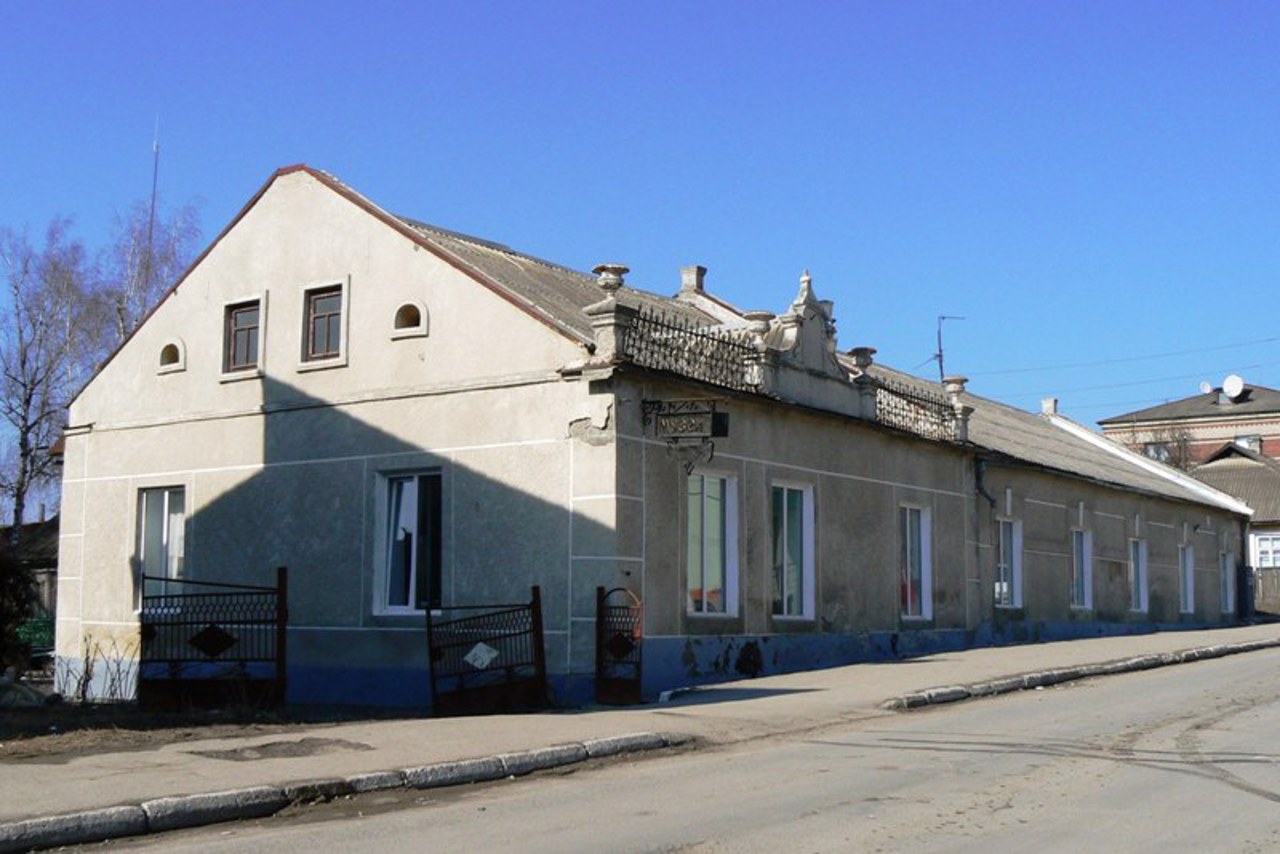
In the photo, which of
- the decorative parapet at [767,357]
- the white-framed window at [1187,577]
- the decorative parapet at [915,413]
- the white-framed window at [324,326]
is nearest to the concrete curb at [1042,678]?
the decorative parapet at [767,357]

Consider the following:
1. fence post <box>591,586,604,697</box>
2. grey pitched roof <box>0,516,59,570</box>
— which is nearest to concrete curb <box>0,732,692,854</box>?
fence post <box>591,586,604,697</box>

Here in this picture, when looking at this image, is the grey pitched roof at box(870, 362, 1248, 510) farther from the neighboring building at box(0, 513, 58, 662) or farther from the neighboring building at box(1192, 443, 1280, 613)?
the neighboring building at box(0, 513, 58, 662)

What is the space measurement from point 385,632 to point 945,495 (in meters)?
10.8

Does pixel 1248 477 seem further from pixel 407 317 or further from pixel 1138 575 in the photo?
pixel 407 317

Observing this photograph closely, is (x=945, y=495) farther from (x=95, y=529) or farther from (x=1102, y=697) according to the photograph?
(x=95, y=529)

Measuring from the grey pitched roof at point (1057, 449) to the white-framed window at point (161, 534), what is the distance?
14.3 metres

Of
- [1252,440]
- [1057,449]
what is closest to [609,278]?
[1057,449]

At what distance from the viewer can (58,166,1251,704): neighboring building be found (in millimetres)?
17469

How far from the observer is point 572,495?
17.2 m

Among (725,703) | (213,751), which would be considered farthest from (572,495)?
(213,751)

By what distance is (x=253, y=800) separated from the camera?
A: 372 inches

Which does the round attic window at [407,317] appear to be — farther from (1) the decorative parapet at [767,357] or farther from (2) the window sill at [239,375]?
(2) the window sill at [239,375]

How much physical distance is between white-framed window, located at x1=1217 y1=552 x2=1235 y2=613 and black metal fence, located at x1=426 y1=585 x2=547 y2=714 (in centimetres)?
2981

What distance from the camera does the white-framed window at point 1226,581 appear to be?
4094 cm
